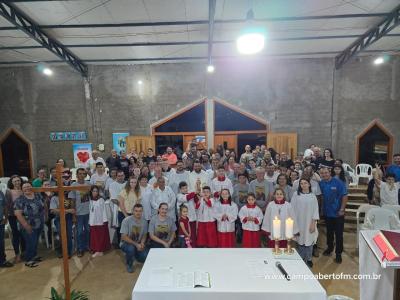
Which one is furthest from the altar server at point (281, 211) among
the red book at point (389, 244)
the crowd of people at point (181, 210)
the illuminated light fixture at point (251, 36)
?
the red book at point (389, 244)

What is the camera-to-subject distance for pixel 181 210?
15.9 feet

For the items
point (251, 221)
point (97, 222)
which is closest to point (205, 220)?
point (251, 221)

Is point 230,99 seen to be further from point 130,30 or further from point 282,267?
point 282,267

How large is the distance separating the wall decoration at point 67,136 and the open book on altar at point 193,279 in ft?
30.6

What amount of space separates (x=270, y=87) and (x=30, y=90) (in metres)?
9.36

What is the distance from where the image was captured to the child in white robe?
4.52m

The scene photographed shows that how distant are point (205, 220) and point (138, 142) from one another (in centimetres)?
660

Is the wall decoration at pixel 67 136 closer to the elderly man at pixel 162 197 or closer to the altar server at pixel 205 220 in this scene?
the elderly man at pixel 162 197

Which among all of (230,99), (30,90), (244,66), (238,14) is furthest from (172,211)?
(30,90)

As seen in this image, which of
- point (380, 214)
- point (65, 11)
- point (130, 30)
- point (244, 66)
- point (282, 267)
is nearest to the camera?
point (282, 267)

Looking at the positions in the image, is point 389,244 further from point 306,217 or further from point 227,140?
point 227,140

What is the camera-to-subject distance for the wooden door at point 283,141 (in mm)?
10542

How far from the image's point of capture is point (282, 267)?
292 cm

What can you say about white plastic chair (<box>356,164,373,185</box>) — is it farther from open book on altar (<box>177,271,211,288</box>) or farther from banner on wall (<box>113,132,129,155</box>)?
banner on wall (<box>113,132,129,155</box>)
